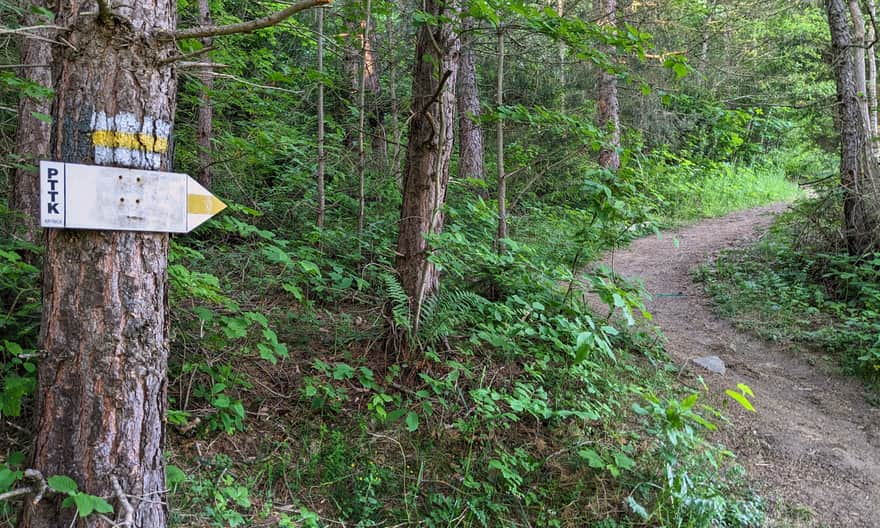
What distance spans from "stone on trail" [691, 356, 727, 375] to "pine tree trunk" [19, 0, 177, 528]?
557cm

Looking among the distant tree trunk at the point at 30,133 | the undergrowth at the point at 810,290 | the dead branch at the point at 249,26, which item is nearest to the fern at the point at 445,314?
the dead branch at the point at 249,26

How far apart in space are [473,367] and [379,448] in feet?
3.37

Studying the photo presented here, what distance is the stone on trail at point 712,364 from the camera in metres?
6.00

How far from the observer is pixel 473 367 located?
172 inches

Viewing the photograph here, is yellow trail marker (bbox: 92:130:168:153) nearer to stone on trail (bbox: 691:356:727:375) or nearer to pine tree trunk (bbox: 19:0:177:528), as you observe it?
pine tree trunk (bbox: 19:0:177:528)

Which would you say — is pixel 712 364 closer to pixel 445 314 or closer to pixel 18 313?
pixel 445 314

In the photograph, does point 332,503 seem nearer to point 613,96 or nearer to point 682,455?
point 682,455

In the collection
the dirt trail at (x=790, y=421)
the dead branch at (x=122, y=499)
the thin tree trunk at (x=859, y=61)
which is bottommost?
the dirt trail at (x=790, y=421)

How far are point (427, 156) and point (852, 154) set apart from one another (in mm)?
6950

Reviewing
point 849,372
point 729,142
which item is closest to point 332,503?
point 849,372

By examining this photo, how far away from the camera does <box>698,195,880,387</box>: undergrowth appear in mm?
6492

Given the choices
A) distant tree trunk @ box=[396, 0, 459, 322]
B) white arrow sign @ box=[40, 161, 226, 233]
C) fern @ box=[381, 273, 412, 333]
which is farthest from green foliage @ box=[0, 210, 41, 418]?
distant tree trunk @ box=[396, 0, 459, 322]

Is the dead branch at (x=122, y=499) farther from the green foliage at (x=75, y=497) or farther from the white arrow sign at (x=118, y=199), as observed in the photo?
the white arrow sign at (x=118, y=199)

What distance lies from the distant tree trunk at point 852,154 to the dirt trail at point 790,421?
2196mm
